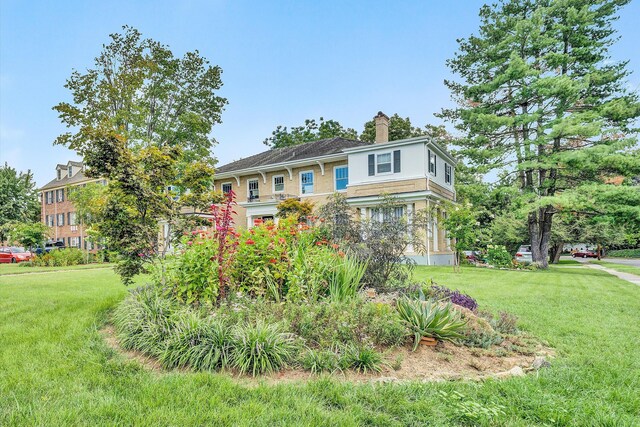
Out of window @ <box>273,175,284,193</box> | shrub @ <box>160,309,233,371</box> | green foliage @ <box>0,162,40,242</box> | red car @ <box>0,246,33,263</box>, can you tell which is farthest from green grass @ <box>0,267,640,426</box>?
green foliage @ <box>0,162,40,242</box>

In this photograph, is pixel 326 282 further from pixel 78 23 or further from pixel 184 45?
pixel 184 45

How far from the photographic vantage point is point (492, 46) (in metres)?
20.0

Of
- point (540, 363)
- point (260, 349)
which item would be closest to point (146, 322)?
point (260, 349)

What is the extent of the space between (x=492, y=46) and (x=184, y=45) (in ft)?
61.4

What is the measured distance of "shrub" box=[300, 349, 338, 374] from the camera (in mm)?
3635

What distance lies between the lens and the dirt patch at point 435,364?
3539 mm

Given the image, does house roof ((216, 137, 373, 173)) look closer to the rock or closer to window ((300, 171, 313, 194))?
window ((300, 171, 313, 194))

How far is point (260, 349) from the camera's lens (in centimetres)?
369

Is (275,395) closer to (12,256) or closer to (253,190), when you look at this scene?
(253,190)

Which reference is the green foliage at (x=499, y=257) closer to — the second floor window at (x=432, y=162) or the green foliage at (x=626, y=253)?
the second floor window at (x=432, y=162)

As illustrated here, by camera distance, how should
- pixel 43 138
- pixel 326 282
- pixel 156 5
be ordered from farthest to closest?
pixel 43 138, pixel 156 5, pixel 326 282

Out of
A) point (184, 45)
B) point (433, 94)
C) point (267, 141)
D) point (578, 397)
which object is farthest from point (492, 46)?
point (267, 141)

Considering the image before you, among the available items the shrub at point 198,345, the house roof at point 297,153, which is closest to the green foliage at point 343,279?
the shrub at point 198,345

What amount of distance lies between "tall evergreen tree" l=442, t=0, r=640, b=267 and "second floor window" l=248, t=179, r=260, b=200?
14.2m
